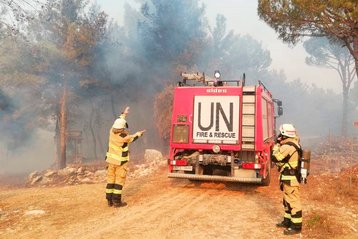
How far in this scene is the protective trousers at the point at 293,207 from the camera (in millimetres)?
5535

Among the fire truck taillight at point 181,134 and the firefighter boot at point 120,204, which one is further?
the fire truck taillight at point 181,134

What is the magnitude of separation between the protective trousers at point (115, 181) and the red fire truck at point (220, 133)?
210 centimetres

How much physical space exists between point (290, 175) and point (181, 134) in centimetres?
399

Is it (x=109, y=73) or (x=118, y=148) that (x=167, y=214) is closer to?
(x=118, y=148)

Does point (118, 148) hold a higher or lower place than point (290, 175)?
higher

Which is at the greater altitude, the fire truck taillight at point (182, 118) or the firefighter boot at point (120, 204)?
the fire truck taillight at point (182, 118)

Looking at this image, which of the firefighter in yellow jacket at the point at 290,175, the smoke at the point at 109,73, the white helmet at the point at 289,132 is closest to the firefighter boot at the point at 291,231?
the firefighter in yellow jacket at the point at 290,175

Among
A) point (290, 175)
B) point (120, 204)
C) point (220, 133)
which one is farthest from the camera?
point (220, 133)

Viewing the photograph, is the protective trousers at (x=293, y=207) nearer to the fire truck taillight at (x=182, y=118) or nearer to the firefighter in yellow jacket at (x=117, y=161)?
the firefighter in yellow jacket at (x=117, y=161)

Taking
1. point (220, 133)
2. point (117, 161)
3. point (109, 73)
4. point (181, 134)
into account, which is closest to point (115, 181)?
point (117, 161)

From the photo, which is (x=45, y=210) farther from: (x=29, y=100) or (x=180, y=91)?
(x=29, y=100)

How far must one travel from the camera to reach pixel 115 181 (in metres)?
7.38

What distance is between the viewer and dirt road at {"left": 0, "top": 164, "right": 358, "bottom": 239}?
5680mm

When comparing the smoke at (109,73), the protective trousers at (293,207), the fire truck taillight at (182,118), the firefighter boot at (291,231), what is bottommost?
the firefighter boot at (291,231)
